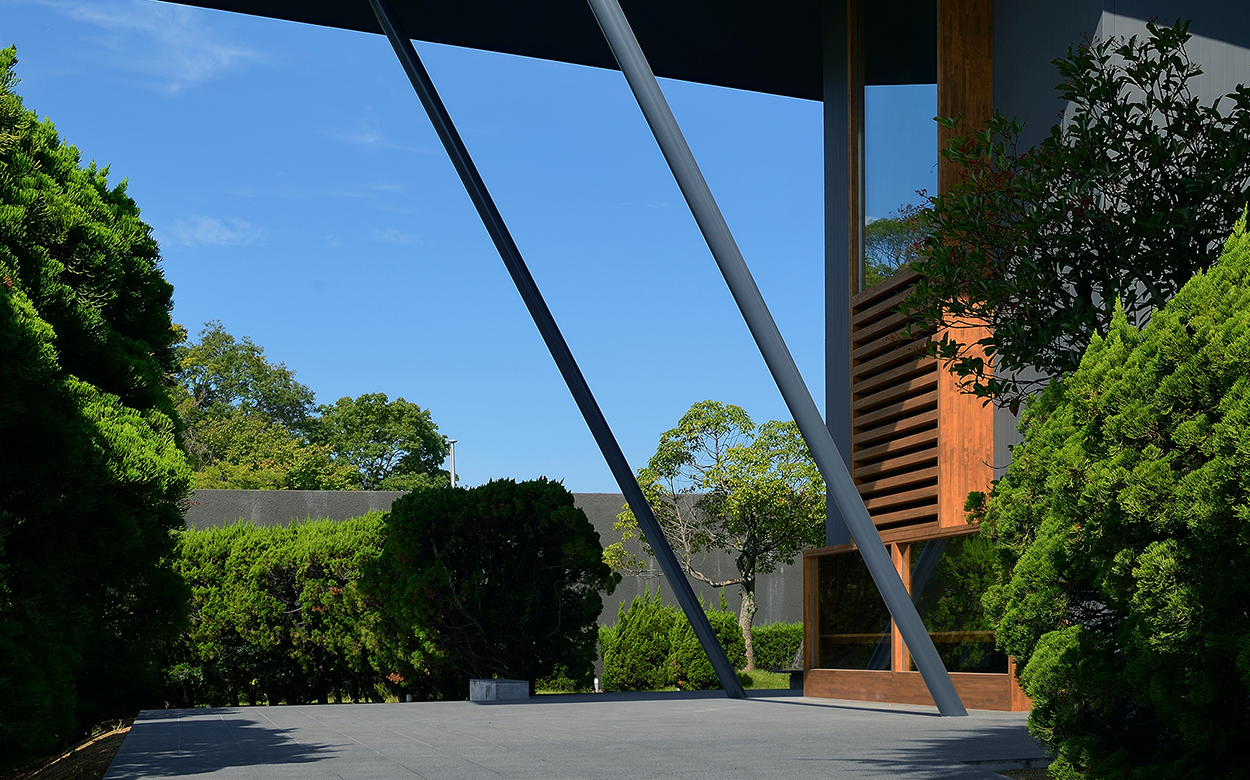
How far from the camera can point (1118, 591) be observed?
3.92 metres

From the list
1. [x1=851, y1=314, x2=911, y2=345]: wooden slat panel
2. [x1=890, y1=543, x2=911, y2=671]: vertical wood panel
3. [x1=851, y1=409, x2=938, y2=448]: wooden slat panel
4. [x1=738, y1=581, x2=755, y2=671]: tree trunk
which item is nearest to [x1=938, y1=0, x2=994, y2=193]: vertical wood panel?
[x1=851, y1=314, x2=911, y2=345]: wooden slat panel

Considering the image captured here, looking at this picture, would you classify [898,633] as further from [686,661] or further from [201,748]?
[201,748]

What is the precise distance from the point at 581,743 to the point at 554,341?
5.26 meters

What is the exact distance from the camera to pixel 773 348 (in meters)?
8.41

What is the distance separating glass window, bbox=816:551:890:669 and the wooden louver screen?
62 cm

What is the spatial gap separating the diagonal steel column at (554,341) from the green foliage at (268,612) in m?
3.41

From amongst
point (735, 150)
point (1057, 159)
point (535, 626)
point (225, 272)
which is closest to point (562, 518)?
point (535, 626)

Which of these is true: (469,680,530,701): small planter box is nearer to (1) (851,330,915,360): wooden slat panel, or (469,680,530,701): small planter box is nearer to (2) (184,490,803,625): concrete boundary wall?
(1) (851,330,915,360): wooden slat panel

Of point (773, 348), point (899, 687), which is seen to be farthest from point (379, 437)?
point (773, 348)

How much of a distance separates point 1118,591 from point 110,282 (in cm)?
589

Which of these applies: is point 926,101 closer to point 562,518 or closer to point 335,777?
point 562,518

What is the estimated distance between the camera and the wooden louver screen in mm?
10414

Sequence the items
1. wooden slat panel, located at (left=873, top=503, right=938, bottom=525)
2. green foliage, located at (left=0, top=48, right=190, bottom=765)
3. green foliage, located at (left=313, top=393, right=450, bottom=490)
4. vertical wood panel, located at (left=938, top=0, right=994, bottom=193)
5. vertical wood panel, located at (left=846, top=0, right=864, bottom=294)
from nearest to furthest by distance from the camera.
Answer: green foliage, located at (left=0, top=48, right=190, bottom=765) → vertical wood panel, located at (left=938, top=0, right=994, bottom=193) → wooden slat panel, located at (left=873, top=503, right=938, bottom=525) → vertical wood panel, located at (left=846, top=0, right=864, bottom=294) → green foliage, located at (left=313, top=393, right=450, bottom=490)

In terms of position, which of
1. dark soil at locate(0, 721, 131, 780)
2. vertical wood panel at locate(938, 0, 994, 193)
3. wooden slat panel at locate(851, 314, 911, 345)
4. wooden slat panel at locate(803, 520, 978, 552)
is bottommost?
dark soil at locate(0, 721, 131, 780)
